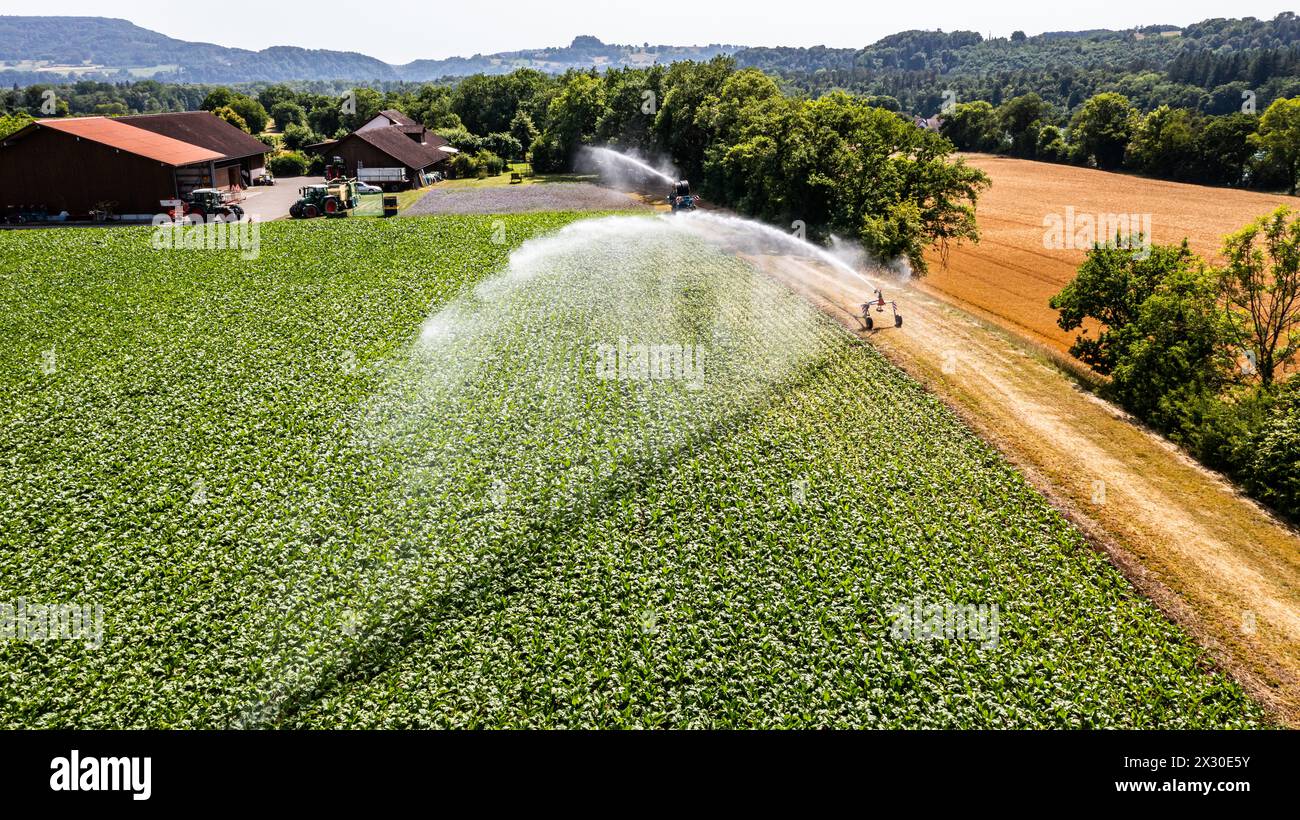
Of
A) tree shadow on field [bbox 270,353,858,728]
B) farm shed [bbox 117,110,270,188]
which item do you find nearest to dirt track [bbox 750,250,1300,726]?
tree shadow on field [bbox 270,353,858,728]

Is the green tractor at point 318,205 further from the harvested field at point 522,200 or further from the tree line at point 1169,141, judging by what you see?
the tree line at point 1169,141

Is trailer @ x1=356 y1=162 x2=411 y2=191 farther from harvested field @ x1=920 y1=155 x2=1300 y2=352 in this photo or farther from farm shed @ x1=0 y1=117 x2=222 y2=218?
harvested field @ x1=920 y1=155 x2=1300 y2=352

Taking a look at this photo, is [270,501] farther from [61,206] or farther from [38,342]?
[61,206]

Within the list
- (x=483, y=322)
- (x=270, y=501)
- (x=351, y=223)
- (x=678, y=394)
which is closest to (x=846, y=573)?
(x=678, y=394)

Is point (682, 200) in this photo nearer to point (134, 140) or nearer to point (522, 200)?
point (522, 200)

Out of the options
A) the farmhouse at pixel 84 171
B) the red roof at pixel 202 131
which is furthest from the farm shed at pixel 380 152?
the farmhouse at pixel 84 171

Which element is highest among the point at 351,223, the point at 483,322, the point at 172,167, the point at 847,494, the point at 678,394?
the point at 172,167

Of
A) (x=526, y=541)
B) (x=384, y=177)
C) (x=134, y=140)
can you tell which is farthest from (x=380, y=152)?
(x=526, y=541)
